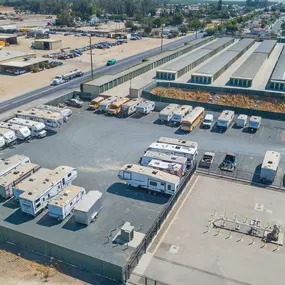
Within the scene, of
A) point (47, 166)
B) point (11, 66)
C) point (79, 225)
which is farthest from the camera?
point (11, 66)

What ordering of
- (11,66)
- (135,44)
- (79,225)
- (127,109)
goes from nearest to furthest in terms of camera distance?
(79,225), (127,109), (11,66), (135,44)

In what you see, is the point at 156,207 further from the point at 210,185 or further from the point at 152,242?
the point at 210,185

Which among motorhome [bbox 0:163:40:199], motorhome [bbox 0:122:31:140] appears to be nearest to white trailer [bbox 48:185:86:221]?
motorhome [bbox 0:163:40:199]

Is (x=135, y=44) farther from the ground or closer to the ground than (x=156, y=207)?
farther from the ground

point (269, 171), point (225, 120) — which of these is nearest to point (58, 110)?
point (225, 120)

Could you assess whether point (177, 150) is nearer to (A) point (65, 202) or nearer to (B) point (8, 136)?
(A) point (65, 202)

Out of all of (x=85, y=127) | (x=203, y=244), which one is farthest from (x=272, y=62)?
(x=203, y=244)
